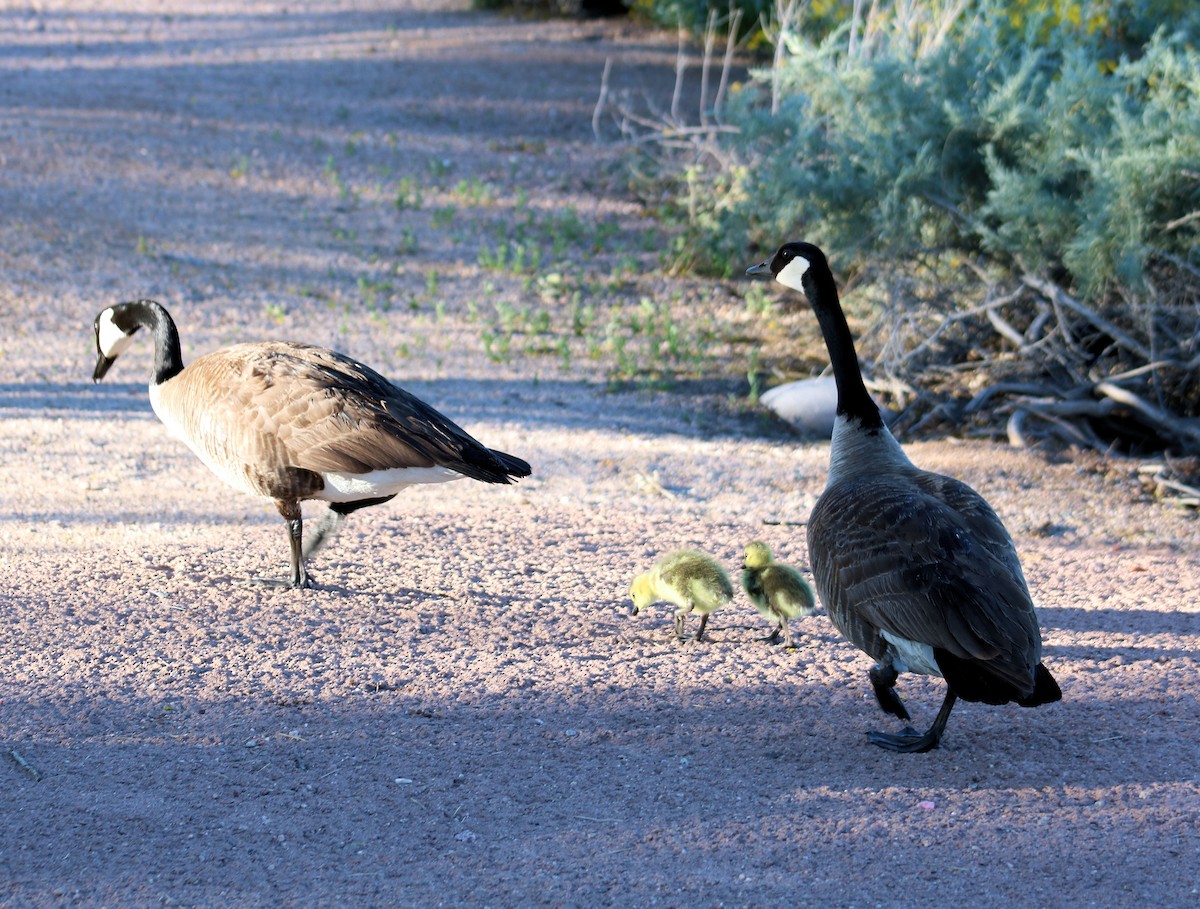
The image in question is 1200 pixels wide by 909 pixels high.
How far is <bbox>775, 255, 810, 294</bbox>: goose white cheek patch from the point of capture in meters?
5.54

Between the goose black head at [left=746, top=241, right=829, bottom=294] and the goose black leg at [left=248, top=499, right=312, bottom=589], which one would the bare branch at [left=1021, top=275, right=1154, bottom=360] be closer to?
the goose black head at [left=746, top=241, right=829, bottom=294]

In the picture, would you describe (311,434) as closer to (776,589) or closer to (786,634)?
(776,589)

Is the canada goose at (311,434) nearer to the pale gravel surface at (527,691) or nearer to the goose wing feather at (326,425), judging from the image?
the goose wing feather at (326,425)

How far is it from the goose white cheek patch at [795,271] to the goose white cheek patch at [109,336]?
364 cm

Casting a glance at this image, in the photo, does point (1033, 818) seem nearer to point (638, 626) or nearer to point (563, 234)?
point (638, 626)

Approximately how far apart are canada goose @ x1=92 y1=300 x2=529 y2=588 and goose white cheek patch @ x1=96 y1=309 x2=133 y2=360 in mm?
1300

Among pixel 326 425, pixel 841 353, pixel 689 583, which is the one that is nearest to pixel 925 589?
pixel 689 583

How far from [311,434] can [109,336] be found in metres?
2.20

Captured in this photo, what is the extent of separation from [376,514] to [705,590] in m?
2.70

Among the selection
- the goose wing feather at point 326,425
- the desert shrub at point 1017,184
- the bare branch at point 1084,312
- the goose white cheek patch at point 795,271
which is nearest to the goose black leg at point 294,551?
the goose wing feather at point 326,425

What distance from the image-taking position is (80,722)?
429cm

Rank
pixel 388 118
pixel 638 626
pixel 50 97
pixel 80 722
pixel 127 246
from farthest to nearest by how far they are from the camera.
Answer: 1. pixel 388 118
2. pixel 50 97
3. pixel 127 246
4. pixel 638 626
5. pixel 80 722

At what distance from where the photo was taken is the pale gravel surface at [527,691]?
3.55 m

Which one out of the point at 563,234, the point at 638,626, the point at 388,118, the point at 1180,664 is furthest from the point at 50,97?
the point at 1180,664
